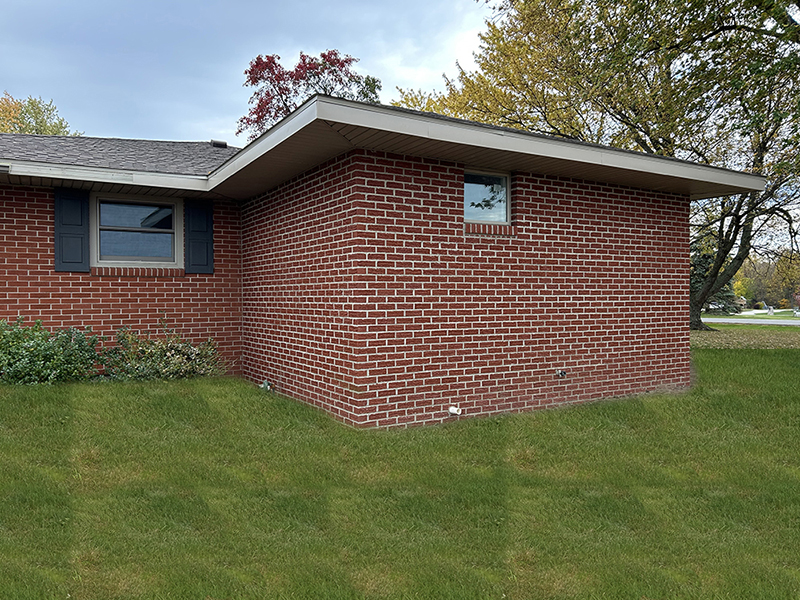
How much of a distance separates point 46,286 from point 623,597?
771cm

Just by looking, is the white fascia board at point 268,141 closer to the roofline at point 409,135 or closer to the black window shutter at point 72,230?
the roofline at point 409,135

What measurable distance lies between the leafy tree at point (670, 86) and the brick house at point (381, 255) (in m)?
4.91

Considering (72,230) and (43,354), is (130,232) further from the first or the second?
(43,354)

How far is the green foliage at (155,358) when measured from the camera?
7.63 meters

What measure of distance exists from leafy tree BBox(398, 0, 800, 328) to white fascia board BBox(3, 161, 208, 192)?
363 inches

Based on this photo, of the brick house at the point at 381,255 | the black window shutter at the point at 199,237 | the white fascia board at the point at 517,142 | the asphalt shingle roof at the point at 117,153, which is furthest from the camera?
the black window shutter at the point at 199,237

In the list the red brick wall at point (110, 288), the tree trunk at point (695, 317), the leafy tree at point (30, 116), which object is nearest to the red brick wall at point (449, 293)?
the red brick wall at point (110, 288)

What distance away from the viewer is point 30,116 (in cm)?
3456

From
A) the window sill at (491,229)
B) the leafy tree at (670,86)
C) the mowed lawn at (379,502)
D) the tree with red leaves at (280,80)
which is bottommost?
the mowed lawn at (379,502)

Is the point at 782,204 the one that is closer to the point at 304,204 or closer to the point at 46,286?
the point at 304,204

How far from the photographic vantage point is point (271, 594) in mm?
2973

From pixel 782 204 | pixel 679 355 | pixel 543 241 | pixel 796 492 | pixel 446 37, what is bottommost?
pixel 796 492

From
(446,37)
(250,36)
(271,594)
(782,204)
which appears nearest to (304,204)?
(271,594)

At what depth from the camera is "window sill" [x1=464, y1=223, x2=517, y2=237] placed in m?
6.73
